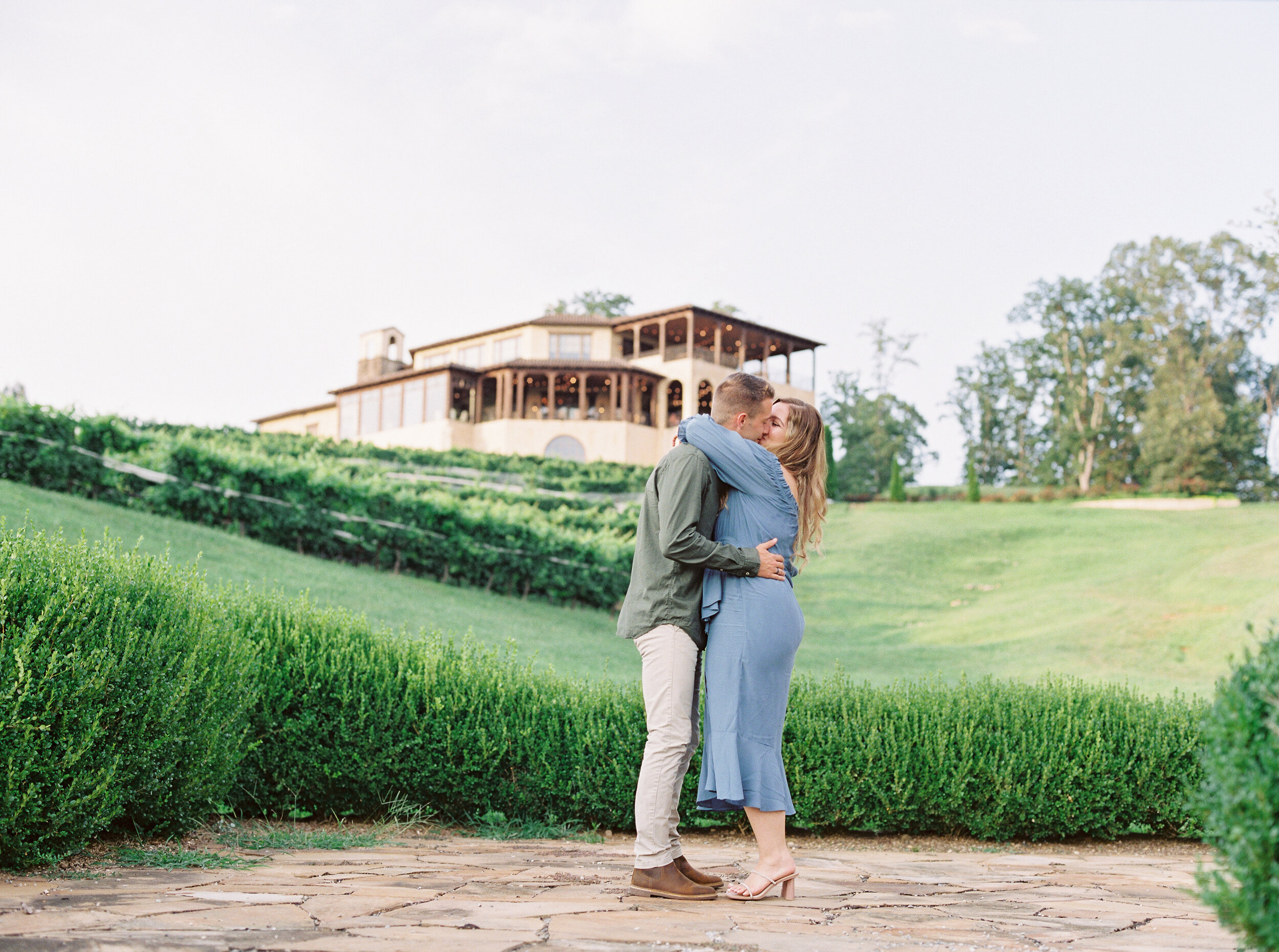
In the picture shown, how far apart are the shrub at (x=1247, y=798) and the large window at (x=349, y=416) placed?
4265 centimetres

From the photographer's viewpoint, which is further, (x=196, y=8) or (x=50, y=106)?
(x=50, y=106)

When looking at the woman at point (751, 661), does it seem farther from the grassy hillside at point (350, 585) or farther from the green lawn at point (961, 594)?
the grassy hillside at point (350, 585)

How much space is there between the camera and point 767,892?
340cm

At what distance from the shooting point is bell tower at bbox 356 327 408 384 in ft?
144

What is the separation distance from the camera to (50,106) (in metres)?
13.9

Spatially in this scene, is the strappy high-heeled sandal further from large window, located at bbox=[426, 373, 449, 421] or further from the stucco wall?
large window, located at bbox=[426, 373, 449, 421]

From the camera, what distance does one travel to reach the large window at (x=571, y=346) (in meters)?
41.1

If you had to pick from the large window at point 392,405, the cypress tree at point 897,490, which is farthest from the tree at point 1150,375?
the large window at point 392,405

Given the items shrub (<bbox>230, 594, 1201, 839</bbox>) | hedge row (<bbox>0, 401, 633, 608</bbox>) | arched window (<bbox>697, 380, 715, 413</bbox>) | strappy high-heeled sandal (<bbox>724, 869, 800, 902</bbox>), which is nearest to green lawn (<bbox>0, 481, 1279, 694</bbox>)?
hedge row (<bbox>0, 401, 633, 608</bbox>)

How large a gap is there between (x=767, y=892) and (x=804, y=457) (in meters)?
1.63

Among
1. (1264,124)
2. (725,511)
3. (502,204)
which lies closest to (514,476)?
(502,204)

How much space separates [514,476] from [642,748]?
22926 millimetres

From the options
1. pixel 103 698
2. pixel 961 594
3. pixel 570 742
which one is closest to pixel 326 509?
pixel 570 742

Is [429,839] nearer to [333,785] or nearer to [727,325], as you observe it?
[333,785]
